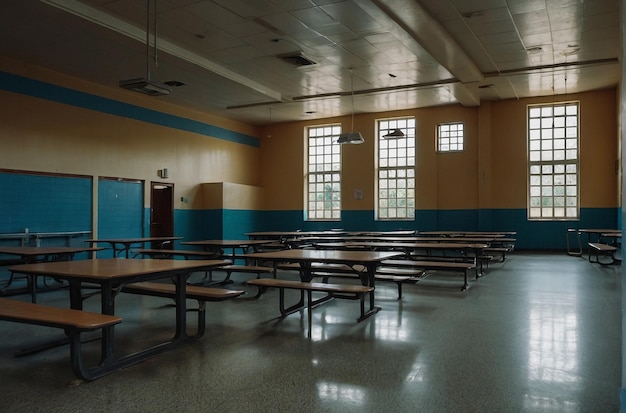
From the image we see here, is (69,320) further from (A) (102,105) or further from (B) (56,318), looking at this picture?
(A) (102,105)

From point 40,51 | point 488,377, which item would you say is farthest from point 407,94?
point 488,377

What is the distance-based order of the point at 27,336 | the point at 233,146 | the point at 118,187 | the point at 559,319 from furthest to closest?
the point at 233,146
the point at 118,187
the point at 559,319
the point at 27,336

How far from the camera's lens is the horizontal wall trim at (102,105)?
8284mm

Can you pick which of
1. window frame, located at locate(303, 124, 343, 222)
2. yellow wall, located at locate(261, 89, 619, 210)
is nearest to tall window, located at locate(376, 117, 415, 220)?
yellow wall, located at locate(261, 89, 619, 210)

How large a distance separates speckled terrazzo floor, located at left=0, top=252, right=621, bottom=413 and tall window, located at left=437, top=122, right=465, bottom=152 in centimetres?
755

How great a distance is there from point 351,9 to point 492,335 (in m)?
4.53

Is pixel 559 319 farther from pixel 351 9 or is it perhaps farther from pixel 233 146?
pixel 233 146

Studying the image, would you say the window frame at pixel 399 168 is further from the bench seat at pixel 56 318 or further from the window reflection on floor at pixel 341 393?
the bench seat at pixel 56 318

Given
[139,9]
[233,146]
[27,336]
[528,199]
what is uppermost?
[139,9]

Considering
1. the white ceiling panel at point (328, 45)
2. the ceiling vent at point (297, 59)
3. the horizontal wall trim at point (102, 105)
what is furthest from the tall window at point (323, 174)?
the ceiling vent at point (297, 59)

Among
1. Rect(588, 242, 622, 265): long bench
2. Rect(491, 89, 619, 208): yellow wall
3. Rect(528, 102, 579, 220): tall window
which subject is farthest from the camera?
Rect(528, 102, 579, 220): tall window

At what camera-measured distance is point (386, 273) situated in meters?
6.29

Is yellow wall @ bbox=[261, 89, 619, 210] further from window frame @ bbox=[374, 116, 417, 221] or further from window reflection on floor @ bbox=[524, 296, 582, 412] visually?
window reflection on floor @ bbox=[524, 296, 582, 412]

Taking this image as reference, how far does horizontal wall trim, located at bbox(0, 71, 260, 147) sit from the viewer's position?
828cm
